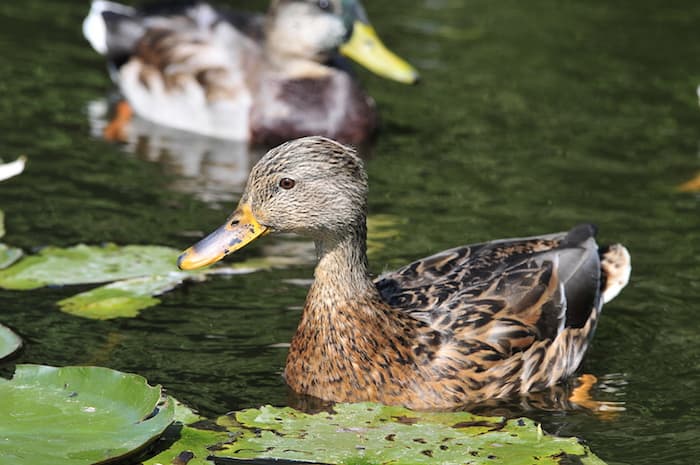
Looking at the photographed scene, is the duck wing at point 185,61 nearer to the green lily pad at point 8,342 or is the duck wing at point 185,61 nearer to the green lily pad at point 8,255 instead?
the green lily pad at point 8,255

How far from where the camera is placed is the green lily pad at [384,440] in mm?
6152

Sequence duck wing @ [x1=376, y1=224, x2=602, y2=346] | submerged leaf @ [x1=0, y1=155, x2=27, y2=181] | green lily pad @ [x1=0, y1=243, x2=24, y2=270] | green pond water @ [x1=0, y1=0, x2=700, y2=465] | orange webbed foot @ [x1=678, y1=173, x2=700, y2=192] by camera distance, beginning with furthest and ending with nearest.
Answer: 1. orange webbed foot @ [x1=678, y1=173, x2=700, y2=192]
2. green lily pad @ [x1=0, y1=243, x2=24, y2=270]
3. submerged leaf @ [x1=0, y1=155, x2=27, y2=181]
4. green pond water @ [x1=0, y1=0, x2=700, y2=465]
5. duck wing @ [x1=376, y1=224, x2=602, y2=346]

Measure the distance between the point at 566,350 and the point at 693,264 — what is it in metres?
1.88

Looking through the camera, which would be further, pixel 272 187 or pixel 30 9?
pixel 30 9

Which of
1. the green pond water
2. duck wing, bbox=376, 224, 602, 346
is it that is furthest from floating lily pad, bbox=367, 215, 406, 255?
duck wing, bbox=376, 224, 602, 346

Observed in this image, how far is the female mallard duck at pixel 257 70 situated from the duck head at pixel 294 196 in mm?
5053

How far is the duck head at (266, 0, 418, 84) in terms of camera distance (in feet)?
40.9

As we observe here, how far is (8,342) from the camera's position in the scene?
7.31m

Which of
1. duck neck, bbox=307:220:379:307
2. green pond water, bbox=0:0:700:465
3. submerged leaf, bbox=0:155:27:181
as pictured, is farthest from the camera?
submerged leaf, bbox=0:155:27:181

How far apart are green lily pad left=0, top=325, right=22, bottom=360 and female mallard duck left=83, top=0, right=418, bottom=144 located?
5034 millimetres

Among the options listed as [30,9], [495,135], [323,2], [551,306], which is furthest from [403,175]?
[30,9]

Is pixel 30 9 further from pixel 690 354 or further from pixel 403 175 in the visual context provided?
pixel 690 354

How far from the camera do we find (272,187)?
22.9 ft

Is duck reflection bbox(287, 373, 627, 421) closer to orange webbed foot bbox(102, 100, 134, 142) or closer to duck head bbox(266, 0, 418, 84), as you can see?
orange webbed foot bbox(102, 100, 134, 142)
